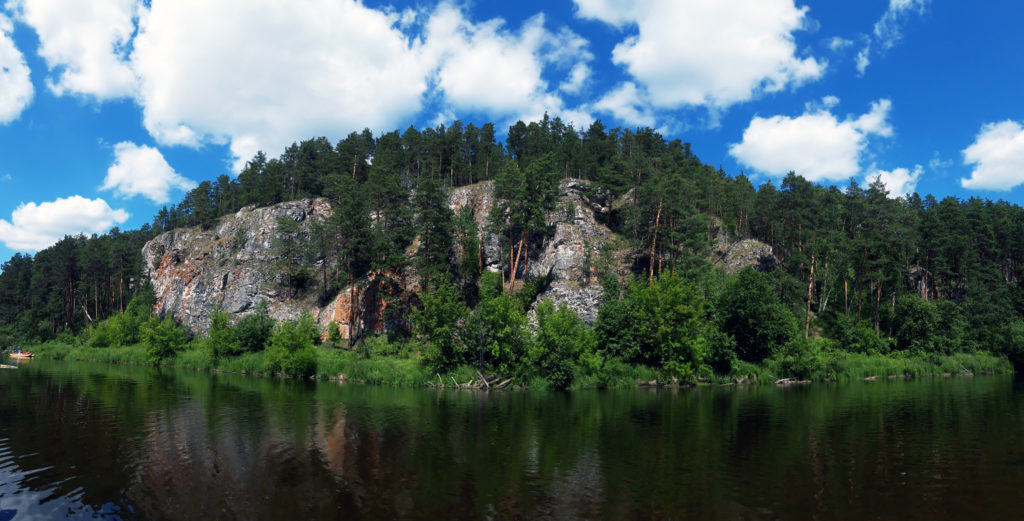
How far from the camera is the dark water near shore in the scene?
57.6 ft

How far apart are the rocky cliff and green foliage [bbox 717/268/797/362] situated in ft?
58.6

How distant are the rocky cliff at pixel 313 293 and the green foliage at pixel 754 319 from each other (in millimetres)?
17860

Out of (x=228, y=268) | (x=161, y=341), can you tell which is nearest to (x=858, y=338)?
(x=161, y=341)

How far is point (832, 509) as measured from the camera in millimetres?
17391

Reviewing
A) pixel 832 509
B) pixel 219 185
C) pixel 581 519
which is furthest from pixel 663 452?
pixel 219 185

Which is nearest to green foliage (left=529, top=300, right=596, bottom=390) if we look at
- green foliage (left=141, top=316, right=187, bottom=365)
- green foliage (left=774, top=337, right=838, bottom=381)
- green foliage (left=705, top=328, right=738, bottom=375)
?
green foliage (left=705, top=328, right=738, bottom=375)

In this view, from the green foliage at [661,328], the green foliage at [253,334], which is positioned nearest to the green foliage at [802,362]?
the green foliage at [661,328]

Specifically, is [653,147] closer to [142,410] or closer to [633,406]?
[633,406]

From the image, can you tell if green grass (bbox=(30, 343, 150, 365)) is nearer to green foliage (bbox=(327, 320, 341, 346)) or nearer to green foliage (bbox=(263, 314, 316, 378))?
green foliage (bbox=(327, 320, 341, 346))

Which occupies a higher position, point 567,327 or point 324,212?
point 324,212

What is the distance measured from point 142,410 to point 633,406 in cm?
3805

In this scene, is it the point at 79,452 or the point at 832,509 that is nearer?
the point at 832,509

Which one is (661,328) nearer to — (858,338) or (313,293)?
(858,338)

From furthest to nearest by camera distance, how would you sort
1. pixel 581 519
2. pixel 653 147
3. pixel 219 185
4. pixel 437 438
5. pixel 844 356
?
pixel 219 185 → pixel 653 147 → pixel 844 356 → pixel 437 438 → pixel 581 519
